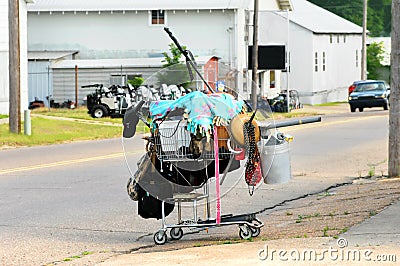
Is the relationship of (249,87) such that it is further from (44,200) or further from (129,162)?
(44,200)

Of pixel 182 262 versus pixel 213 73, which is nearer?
pixel 182 262

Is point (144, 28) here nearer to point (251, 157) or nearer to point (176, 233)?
point (176, 233)

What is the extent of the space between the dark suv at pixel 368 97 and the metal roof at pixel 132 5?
7.11 meters

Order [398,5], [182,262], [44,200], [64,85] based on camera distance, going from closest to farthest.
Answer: [182,262]
[44,200]
[398,5]
[64,85]

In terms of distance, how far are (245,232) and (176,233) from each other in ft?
2.82

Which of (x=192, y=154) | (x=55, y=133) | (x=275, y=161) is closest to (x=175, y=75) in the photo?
(x=192, y=154)

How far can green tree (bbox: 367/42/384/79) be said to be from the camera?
78.9 meters

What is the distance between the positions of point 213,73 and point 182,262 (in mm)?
3132

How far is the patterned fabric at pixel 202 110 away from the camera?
9906 mm

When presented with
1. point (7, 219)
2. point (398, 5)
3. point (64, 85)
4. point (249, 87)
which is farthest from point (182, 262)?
point (64, 85)

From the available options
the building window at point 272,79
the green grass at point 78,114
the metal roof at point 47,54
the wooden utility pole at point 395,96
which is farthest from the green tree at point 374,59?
the wooden utility pole at point 395,96

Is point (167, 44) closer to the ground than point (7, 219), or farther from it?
farther from it

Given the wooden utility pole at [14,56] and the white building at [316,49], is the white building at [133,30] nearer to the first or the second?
the white building at [316,49]

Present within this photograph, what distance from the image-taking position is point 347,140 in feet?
87.9
